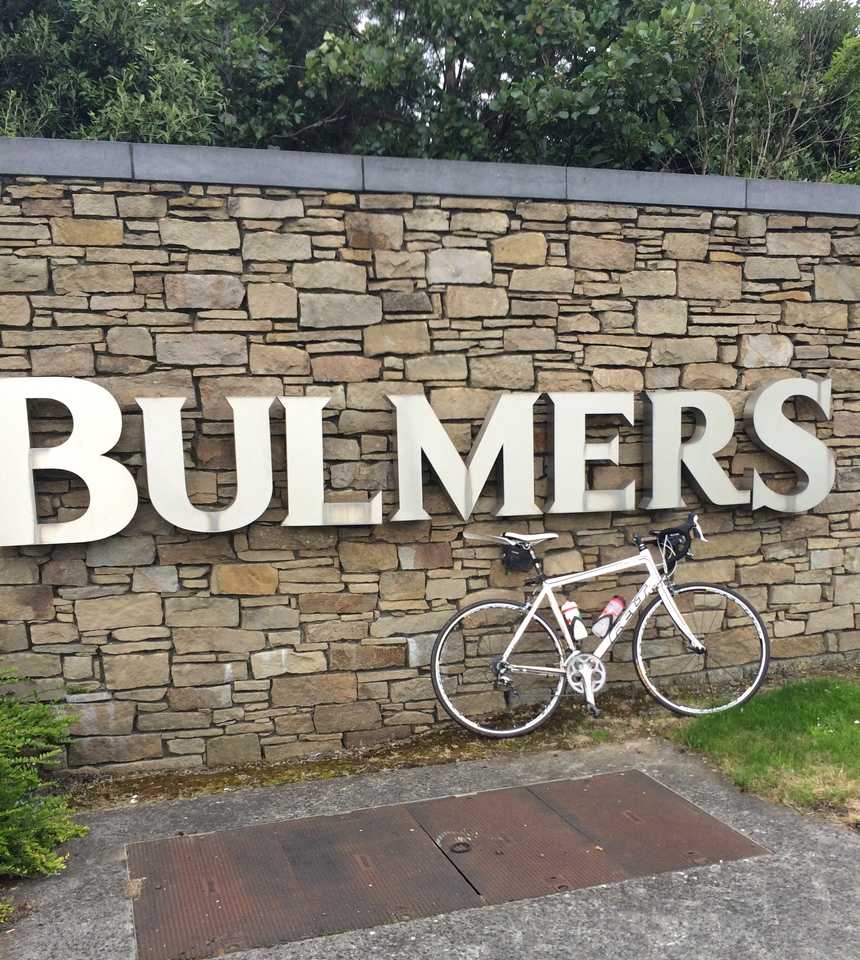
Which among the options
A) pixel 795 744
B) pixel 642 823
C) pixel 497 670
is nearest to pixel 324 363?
pixel 497 670

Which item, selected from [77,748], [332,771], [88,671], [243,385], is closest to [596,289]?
[243,385]

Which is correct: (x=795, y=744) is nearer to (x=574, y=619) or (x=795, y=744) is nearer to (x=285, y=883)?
(x=574, y=619)

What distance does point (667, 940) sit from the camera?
272 cm

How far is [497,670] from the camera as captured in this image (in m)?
4.49

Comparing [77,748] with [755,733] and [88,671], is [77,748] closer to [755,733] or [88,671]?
[88,671]

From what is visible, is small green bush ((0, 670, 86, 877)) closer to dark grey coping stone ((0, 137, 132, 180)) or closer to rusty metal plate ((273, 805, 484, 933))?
rusty metal plate ((273, 805, 484, 933))

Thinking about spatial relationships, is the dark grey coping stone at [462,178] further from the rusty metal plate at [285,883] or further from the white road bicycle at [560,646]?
the rusty metal plate at [285,883]

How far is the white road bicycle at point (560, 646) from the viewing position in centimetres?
450

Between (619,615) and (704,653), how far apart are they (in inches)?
26.5

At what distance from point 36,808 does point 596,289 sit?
3876 millimetres

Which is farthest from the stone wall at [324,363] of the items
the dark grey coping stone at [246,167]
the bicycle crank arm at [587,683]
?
the bicycle crank arm at [587,683]

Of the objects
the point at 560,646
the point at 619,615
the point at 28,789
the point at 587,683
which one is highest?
the point at 619,615

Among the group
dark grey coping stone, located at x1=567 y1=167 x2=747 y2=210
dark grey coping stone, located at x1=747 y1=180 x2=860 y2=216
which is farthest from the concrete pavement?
dark grey coping stone, located at x1=747 y1=180 x2=860 y2=216

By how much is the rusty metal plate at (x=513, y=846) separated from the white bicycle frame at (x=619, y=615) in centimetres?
82
